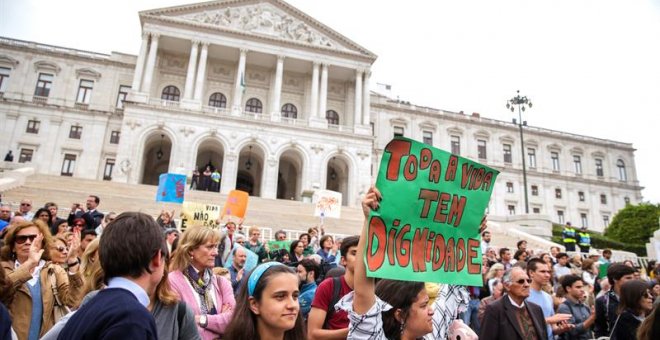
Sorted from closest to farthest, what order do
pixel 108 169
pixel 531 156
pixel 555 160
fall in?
pixel 108 169 < pixel 531 156 < pixel 555 160

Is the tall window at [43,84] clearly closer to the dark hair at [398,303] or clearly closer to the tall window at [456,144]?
the tall window at [456,144]

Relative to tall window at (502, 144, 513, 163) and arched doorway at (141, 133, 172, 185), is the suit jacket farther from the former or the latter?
tall window at (502, 144, 513, 163)

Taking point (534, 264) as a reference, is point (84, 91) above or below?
above

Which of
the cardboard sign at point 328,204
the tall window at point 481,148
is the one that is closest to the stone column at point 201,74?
the cardboard sign at point 328,204

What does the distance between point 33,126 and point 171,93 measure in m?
11.2

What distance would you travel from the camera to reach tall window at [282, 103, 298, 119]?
38875mm

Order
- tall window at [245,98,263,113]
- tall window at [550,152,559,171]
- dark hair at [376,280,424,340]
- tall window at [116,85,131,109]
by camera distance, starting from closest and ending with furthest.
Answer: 1. dark hair at [376,280,424,340]
2. tall window at [116,85,131,109]
3. tall window at [245,98,263,113]
4. tall window at [550,152,559,171]

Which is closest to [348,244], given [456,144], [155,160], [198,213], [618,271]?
[618,271]

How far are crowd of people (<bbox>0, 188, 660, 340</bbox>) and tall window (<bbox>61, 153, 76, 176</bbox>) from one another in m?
34.0

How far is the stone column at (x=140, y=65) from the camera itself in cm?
3199

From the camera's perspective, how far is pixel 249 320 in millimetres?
2547

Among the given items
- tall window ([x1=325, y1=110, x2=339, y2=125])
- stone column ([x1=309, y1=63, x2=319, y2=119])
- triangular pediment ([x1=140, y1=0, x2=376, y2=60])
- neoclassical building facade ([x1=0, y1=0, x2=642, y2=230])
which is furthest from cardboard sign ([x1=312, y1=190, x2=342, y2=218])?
tall window ([x1=325, y1=110, x2=339, y2=125])

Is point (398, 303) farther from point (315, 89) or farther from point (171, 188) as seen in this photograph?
point (315, 89)

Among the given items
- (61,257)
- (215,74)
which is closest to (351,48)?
(215,74)
